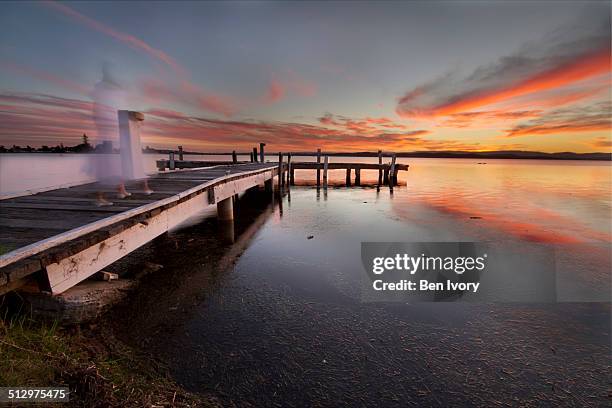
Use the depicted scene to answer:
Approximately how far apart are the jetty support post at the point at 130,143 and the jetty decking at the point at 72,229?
1.52ft

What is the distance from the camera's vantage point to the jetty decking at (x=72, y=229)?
3.13 meters

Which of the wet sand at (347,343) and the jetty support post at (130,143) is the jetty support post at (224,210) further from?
the wet sand at (347,343)

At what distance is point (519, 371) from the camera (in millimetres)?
3371

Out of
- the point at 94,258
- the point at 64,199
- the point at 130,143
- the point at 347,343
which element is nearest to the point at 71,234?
the point at 94,258

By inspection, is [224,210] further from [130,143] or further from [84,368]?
[84,368]

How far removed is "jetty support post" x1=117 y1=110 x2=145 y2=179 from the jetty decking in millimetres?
463

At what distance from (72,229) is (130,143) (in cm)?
328

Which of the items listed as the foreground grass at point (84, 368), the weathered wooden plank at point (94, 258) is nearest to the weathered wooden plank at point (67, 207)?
the weathered wooden plank at point (94, 258)

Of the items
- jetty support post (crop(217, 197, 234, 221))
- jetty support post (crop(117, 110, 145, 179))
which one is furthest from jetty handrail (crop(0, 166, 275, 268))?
jetty support post (crop(217, 197, 234, 221))

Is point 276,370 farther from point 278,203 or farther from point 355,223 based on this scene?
point 278,203

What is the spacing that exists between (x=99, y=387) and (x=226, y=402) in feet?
3.55

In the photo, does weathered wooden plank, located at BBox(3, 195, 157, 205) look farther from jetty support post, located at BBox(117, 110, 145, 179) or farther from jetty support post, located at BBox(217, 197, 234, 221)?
jetty support post, located at BBox(217, 197, 234, 221)

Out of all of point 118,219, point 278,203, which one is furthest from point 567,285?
point 278,203

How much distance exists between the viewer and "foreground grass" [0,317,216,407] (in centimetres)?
232
